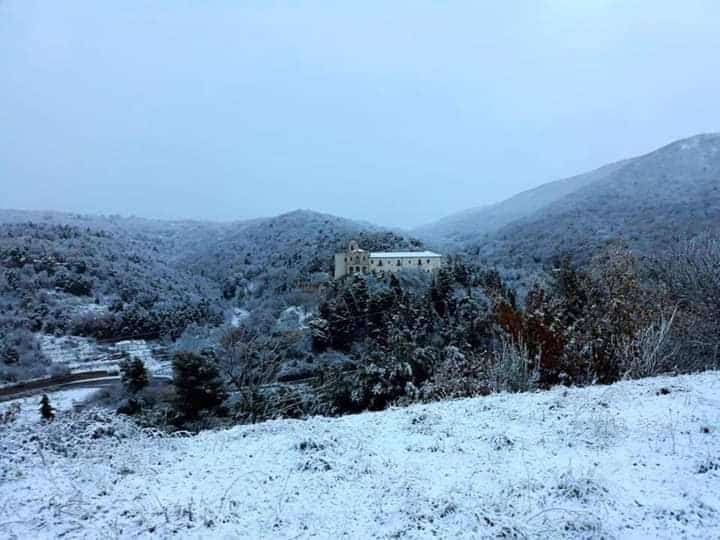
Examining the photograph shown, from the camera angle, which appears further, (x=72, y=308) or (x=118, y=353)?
(x=72, y=308)

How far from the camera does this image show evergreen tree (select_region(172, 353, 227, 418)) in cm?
1391

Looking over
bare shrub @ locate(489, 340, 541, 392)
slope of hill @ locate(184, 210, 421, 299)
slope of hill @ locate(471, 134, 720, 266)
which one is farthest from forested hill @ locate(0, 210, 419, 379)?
bare shrub @ locate(489, 340, 541, 392)

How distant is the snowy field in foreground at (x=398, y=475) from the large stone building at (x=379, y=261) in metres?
34.4

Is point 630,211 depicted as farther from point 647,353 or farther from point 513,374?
point 513,374

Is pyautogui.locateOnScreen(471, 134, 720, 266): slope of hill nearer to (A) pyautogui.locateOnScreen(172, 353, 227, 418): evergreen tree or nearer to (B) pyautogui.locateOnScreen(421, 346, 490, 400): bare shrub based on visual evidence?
(B) pyautogui.locateOnScreen(421, 346, 490, 400): bare shrub

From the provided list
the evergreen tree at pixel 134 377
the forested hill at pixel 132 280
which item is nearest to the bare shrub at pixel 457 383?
the evergreen tree at pixel 134 377

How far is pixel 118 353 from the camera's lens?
29234 millimetres

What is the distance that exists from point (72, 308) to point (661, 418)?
37.9 meters

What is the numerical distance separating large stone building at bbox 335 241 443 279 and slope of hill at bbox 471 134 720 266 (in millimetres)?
14033

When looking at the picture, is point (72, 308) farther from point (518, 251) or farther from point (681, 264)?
point (518, 251)

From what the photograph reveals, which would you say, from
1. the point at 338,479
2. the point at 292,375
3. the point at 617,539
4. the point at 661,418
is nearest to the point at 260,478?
the point at 338,479

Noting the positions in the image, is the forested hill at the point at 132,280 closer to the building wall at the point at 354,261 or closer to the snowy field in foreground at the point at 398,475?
the building wall at the point at 354,261

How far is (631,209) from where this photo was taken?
6131 cm

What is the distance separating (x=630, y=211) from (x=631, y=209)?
1422 millimetres
